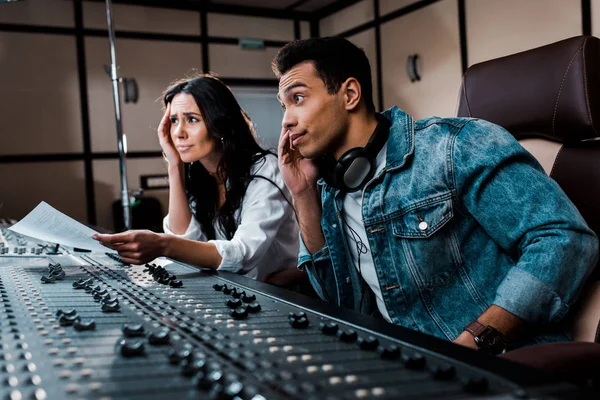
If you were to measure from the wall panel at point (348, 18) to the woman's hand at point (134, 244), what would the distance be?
472 centimetres

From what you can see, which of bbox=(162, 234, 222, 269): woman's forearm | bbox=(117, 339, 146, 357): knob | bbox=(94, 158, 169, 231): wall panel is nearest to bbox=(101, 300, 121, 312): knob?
bbox=(117, 339, 146, 357): knob

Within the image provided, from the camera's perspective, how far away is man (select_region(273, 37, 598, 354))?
41.3 inches

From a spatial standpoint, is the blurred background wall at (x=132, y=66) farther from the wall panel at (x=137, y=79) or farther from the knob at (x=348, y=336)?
the knob at (x=348, y=336)

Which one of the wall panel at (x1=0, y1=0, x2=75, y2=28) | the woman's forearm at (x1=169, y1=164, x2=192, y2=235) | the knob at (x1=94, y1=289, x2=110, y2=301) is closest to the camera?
the knob at (x1=94, y1=289, x2=110, y2=301)

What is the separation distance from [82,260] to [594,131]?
1.23 meters

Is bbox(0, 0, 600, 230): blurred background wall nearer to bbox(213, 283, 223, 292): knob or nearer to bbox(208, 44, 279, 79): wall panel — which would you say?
bbox(208, 44, 279, 79): wall panel

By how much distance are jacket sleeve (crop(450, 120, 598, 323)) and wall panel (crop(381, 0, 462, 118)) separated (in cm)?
363

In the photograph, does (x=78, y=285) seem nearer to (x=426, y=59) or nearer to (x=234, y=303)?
(x=234, y=303)

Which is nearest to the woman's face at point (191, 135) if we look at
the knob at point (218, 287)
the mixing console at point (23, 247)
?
the mixing console at point (23, 247)

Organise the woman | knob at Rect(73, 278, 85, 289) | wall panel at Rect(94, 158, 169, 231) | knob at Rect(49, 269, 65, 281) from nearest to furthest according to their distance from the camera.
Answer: knob at Rect(73, 278, 85, 289)
knob at Rect(49, 269, 65, 281)
the woman
wall panel at Rect(94, 158, 169, 231)

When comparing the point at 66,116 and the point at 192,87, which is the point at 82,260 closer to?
the point at 192,87

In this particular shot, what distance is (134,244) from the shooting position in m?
1.27

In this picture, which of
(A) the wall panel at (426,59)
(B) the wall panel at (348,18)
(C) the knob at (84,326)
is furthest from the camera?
(B) the wall panel at (348,18)

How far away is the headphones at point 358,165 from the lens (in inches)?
50.0
